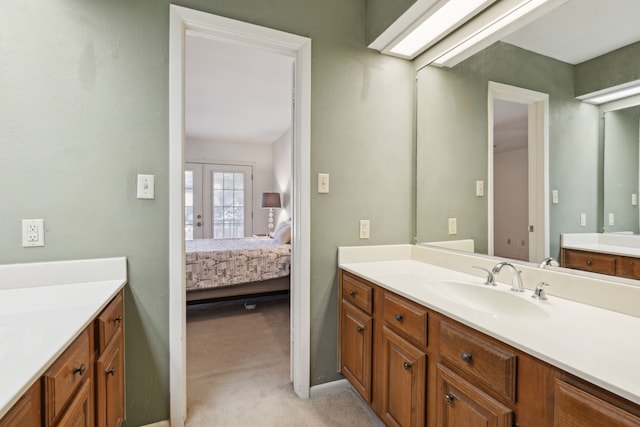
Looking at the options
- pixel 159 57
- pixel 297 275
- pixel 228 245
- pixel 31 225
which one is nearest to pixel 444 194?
pixel 297 275

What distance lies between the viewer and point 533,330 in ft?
2.78

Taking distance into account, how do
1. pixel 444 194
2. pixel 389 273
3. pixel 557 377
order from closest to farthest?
pixel 557 377 → pixel 389 273 → pixel 444 194

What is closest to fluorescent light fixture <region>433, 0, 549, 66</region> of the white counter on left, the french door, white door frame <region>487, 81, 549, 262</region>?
white door frame <region>487, 81, 549, 262</region>

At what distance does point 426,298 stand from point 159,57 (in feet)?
5.58

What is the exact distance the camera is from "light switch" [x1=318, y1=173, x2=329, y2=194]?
178 centimetres

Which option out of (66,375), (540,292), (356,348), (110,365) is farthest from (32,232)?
(540,292)

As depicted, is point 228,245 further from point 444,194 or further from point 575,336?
point 575,336

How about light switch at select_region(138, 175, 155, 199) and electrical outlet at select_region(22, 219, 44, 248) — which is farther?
light switch at select_region(138, 175, 155, 199)

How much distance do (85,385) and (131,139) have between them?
3.47ft

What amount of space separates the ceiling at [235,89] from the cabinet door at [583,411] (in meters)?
1.97

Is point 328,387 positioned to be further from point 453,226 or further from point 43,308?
point 43,308

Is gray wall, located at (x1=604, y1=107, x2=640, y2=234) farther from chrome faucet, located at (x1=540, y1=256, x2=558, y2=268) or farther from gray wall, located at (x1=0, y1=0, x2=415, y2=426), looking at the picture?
gray wall, located at (x1=0, y1=0, x2=415, y2=426)

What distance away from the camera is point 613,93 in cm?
110

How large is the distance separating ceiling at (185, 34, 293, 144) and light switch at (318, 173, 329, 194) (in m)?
0.86
